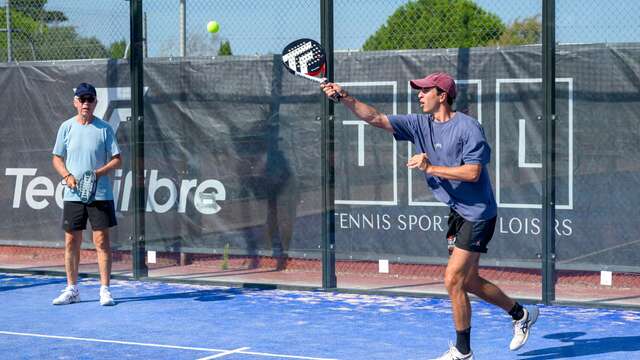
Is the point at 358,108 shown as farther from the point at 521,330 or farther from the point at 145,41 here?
the point at 145,41

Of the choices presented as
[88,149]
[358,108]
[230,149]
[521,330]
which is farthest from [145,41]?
[521,330]

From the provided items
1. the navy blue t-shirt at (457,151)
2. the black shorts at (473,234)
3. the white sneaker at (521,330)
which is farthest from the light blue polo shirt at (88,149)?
the white sneaker at (521,330)

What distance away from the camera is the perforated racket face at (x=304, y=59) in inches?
292

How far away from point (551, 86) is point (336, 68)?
2072 mm

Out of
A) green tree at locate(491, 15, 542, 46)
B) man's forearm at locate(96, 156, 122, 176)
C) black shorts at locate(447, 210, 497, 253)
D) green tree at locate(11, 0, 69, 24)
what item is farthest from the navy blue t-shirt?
green tree at locate(11, 0, 69, 24)

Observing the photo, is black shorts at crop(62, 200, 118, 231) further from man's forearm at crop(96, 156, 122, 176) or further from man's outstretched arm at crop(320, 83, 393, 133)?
man's outstretched arm at crop(320, 83, 393, 133)

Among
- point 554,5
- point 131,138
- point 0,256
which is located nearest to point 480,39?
point 554,5

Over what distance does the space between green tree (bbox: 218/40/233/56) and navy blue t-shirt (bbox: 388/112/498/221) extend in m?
3.71

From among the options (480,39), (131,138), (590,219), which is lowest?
(590,219)

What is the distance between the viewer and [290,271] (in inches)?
403

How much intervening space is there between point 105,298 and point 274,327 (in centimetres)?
175

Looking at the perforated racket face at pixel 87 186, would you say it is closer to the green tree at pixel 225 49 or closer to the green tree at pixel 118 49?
the green tree at pixel 225 49

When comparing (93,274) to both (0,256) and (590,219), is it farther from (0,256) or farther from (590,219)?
(590,219)

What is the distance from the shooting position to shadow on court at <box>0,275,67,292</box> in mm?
10000
